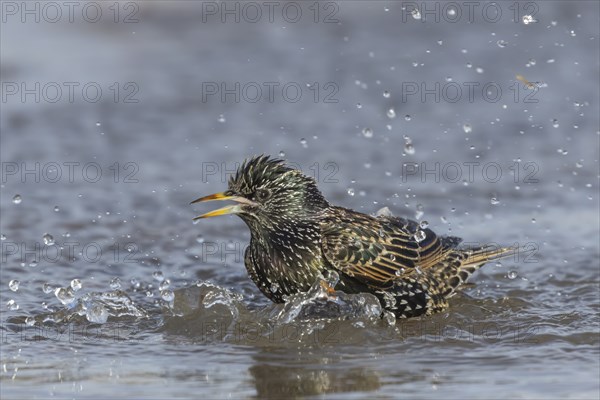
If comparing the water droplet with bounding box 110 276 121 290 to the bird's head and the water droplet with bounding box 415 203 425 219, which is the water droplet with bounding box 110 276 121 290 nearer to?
Result: the bird's head

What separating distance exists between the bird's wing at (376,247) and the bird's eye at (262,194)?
0.34m

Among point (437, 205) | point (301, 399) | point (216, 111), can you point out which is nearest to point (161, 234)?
point (437, 205)

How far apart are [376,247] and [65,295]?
1685mm

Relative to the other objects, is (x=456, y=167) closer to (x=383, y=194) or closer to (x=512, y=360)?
(x=383, y=194)

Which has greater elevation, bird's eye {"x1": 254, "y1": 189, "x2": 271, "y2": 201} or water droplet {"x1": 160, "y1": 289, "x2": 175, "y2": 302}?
bird's eye {"x1": 254, "y1": 189, "x2": 271, "y2": 201}

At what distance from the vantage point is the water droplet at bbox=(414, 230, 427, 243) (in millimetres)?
7031

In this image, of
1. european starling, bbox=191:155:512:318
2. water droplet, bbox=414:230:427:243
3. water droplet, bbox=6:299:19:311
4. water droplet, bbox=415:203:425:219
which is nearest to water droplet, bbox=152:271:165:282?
european starling, bbox=191:155:512:318

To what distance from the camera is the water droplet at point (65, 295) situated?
6543 millimetres

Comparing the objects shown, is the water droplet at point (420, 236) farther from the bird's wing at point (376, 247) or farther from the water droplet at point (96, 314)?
the water droplet at point (96, 314)

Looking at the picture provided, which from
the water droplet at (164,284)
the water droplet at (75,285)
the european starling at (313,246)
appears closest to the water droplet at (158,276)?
the water droplet at (164,284)

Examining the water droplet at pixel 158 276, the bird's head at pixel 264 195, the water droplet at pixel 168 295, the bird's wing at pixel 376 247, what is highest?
the bird's head at pixel 264 195

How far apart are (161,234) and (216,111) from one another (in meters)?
2.62

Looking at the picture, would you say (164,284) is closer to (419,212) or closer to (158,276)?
(158,276)

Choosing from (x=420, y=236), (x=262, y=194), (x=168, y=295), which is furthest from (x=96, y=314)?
(x=420, y=236)
